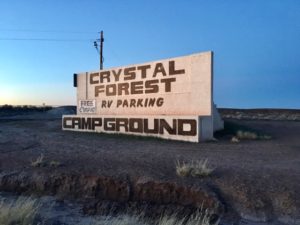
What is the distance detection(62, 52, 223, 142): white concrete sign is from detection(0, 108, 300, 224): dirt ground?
1143mm

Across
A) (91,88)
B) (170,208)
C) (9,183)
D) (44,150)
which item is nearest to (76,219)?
(170,208)

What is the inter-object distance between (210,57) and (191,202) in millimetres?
11337

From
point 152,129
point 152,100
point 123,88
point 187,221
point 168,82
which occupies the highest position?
point 168,82

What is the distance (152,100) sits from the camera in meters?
23.8

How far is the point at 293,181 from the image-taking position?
11.6 meters

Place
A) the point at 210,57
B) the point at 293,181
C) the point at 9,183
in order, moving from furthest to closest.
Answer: the point at 210,57
the point at 9,183
the point at 293,181

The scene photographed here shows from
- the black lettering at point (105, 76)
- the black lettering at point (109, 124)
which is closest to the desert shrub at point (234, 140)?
the black lettering at point (109, 124)

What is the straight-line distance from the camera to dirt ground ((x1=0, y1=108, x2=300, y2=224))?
10359 millimetres

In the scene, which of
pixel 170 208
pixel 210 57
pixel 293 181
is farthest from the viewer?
pixel 210 57

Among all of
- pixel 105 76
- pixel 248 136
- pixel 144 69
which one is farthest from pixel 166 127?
pixel 105 76

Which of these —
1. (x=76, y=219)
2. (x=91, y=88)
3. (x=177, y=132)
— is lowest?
(x=76, y=219)

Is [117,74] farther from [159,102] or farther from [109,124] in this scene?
[159,102]

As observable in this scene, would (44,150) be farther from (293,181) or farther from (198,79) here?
(293,181)

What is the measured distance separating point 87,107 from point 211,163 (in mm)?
15402
